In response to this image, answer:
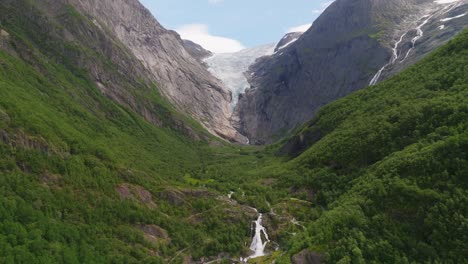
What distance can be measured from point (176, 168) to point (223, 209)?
127 ft

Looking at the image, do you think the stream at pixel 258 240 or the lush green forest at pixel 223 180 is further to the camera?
the stream at pixel 258 240

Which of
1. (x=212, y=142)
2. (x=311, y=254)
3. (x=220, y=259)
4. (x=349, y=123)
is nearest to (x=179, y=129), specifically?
(x=212, y=142)

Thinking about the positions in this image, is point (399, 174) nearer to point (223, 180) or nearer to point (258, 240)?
point (258, 240)

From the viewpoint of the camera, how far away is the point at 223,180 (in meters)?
123

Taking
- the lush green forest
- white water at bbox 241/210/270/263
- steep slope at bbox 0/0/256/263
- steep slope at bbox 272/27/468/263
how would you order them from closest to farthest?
1. steep slope at bbox 272/27/468/263
2. the lush green forest
3. steep slope at bbox 0/0/256/263
4. white water at bbox 241/210/270/263

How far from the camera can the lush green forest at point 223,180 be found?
216 ft

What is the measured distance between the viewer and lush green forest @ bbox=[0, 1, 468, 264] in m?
65.7

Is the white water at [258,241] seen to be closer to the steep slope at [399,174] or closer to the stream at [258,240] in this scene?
the stream at [258,240]

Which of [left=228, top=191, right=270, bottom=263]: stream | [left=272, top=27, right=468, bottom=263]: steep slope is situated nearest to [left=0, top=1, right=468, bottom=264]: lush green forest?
[left=272, top=27, right=468, bottom=263]: steep slope

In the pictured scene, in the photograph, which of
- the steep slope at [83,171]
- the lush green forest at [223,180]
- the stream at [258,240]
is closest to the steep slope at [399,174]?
the lush green forest at [223,180]

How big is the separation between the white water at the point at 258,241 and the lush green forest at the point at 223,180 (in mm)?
1718

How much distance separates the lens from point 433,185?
225ft

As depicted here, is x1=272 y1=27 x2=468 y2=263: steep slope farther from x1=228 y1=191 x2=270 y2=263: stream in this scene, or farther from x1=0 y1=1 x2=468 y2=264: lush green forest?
x1=228 y1=191 x2=270 y2=263: stream

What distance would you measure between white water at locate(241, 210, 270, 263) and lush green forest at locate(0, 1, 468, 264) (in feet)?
5.64
